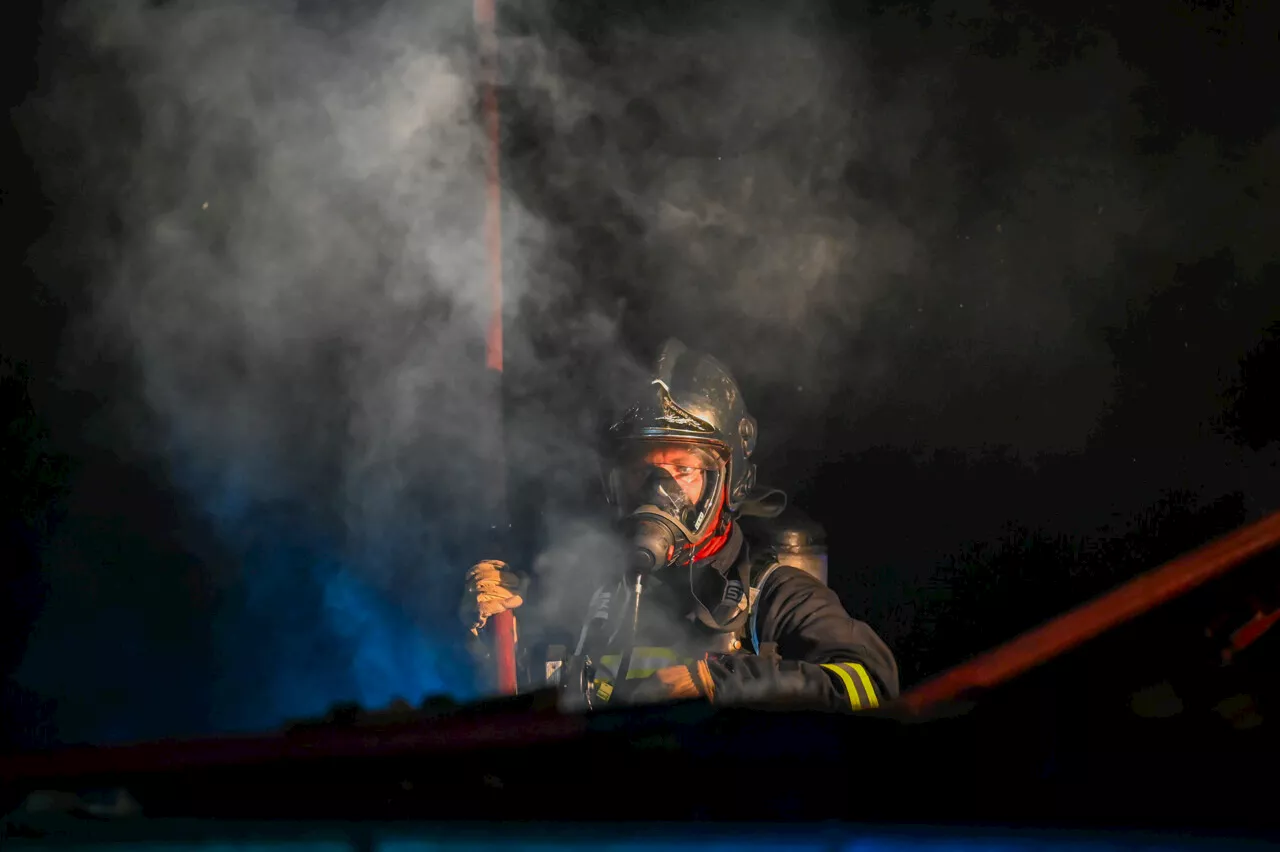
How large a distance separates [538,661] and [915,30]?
8.11 feet

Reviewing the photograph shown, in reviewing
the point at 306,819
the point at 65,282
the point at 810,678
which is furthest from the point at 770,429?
the point at 65,282

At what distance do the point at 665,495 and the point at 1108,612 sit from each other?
1.37 meters

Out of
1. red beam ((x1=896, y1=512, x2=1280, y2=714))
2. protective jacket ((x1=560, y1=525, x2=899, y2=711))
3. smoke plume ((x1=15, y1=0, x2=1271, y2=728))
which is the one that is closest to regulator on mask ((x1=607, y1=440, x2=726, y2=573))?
protective jacket ((x1=560, y1=525, x2=899, y2=711))

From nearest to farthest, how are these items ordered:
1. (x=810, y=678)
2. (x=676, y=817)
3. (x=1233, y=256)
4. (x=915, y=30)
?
(x=676, y=817) < (x=810, y=678) < (x=1233, y=256) < (x=915, y=30)

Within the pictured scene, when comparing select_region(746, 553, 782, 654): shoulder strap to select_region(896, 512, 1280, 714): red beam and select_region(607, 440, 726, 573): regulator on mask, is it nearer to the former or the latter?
select_region(607, 440, 726, 573): regulator on mask

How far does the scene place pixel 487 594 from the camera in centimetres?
337

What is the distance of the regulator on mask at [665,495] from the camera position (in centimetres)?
315

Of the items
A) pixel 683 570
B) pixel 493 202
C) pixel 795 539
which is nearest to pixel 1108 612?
pixel 795 539

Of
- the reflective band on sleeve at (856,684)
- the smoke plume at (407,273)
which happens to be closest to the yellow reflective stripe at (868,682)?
the reflective band on sleeve at (856,684)

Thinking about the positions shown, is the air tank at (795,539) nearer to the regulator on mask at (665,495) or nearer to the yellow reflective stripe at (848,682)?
the regulator on mask at (665,495)

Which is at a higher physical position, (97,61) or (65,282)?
(97,61)

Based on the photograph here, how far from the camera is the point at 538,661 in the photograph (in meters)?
3.33

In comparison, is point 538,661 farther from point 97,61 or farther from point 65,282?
point 97,61

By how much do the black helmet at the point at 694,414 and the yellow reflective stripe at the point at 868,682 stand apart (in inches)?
30.3
